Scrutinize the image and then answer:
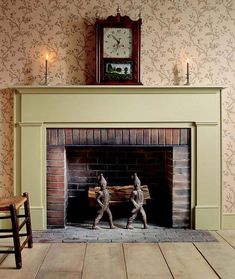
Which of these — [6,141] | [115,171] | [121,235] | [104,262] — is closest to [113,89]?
[115,171]

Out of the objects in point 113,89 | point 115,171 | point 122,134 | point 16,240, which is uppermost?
point 113,89

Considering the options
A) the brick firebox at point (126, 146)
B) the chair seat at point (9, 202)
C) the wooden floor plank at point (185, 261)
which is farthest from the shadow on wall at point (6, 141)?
the wooden floor plank at point (185, 261)

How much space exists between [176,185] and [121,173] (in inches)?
24.9

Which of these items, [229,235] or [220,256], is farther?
[229,235]

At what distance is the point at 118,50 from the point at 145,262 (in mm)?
1831

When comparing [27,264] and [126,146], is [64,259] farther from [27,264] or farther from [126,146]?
[126,146]

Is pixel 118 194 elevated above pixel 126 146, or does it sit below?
below

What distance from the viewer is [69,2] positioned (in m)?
3.64

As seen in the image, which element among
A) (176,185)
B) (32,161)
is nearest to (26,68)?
(32,161)

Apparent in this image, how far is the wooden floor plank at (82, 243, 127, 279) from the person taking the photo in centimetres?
251

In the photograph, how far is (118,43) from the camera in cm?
361

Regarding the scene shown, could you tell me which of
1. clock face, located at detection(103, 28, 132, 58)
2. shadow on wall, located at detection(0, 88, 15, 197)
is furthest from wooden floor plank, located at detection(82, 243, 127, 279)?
clock face, located at detection(103, 28, 132, 58)

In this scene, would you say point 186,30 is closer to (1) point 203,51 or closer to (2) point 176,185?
(1) point 203,51

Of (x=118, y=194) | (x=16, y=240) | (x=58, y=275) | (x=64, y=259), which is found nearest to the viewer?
(x=58, y=275)
